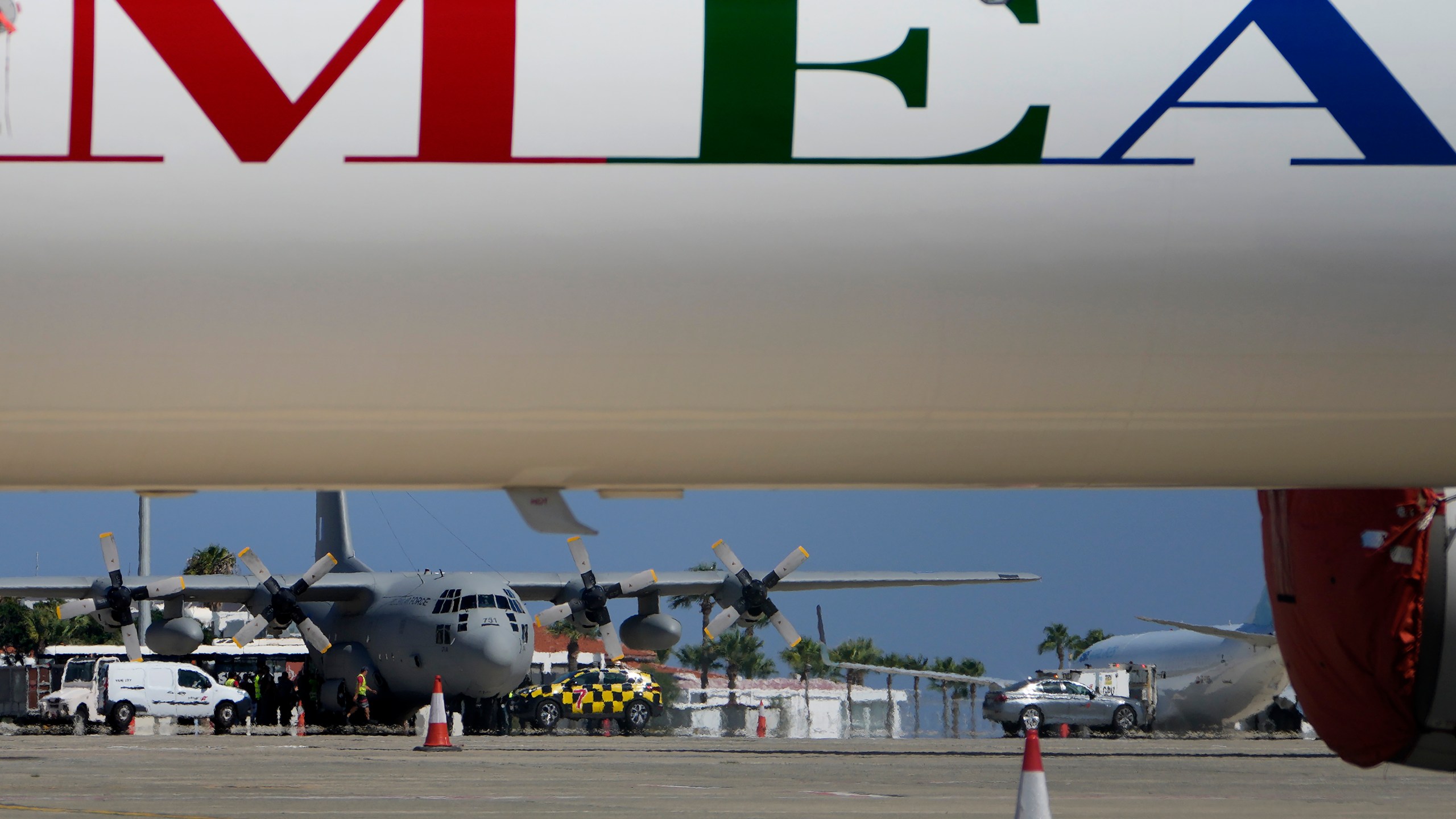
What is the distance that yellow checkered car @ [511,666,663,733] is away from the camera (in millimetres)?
34125

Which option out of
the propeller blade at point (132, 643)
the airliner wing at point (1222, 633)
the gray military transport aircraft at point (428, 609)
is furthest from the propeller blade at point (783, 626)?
the propeller blade at point (132, 643)

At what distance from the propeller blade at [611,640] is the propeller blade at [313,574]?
18.8ft

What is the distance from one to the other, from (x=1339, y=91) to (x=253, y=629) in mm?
29314

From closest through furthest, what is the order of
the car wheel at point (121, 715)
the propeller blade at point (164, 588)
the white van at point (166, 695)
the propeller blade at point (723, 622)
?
the propeller blade at point (723, 622), the propeller blade at point (164, 588), the car wheel at point (121, 715), the white van at point (166, 695)

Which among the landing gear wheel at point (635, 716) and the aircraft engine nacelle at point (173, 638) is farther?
the landing gear wheel at point (635, 716)

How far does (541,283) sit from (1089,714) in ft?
111

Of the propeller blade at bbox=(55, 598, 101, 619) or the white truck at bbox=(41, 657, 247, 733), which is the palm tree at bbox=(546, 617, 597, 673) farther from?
the propeller blade at bbox=(55, 598, 101, 619)

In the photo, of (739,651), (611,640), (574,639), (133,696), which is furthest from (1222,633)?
(739,651)

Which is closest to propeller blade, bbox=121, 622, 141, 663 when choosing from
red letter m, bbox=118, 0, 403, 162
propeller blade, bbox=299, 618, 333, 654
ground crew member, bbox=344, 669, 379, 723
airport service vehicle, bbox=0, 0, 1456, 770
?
propeller blade, bbox=299, 618, 333, 654

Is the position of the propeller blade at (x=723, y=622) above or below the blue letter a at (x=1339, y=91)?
below

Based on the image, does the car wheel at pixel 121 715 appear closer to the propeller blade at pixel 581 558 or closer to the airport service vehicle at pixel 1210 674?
the propeller blade at pixel 581 558

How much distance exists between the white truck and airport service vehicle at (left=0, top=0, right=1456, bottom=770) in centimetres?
3239

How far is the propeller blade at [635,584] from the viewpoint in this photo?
2945cm

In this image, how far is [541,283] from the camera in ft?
10.4
